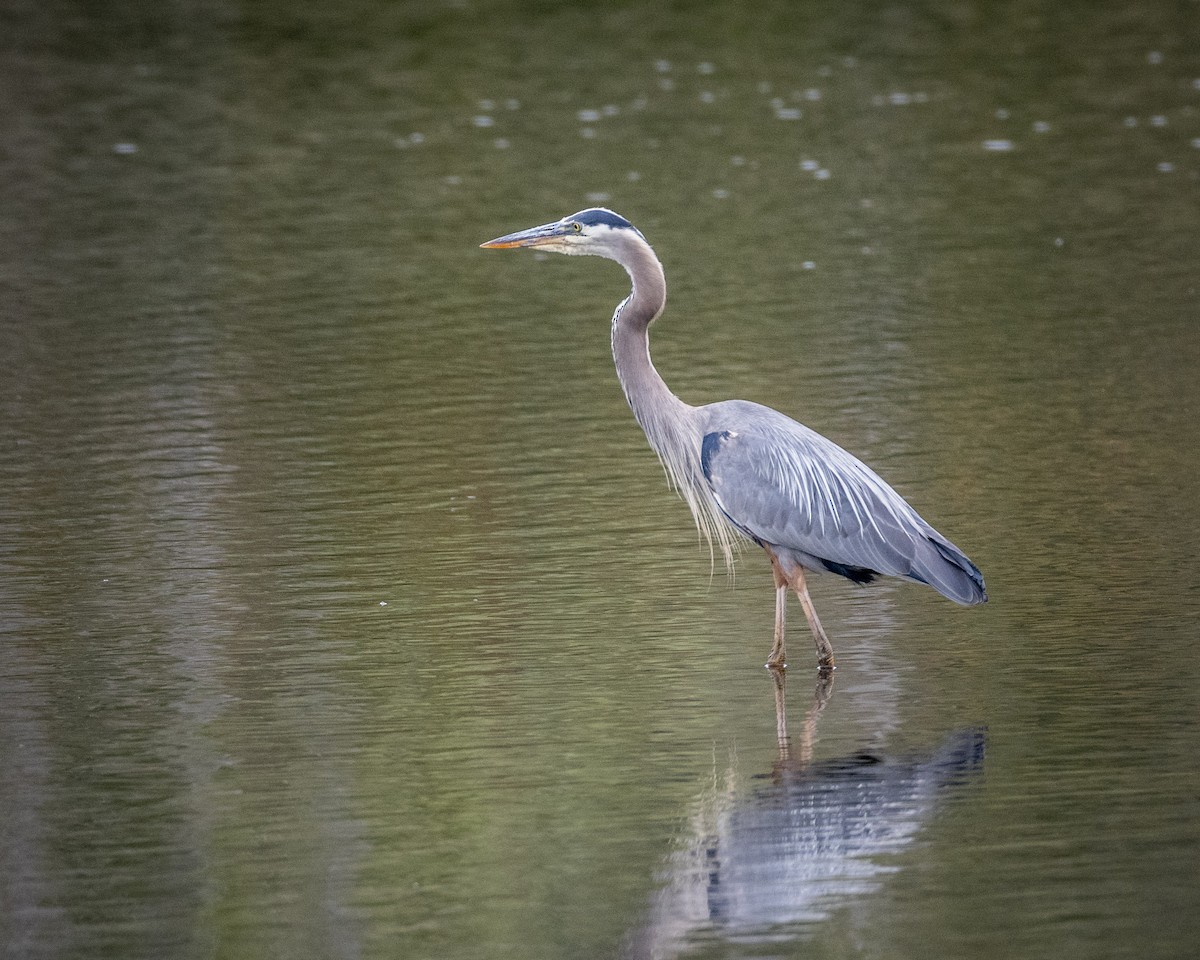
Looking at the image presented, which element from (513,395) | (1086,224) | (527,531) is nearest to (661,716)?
(527,531)

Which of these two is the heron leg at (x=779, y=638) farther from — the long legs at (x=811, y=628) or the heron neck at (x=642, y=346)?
the heron neck at (x=642, y=346)

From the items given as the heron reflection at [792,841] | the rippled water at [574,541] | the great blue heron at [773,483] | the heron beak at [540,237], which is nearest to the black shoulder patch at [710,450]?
the great blue heron at [773,483]

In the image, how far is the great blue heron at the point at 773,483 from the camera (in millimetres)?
8133

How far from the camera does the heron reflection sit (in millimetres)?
5883

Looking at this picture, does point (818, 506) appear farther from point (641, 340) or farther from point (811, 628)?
point (641, 340)

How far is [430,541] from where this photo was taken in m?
10.1

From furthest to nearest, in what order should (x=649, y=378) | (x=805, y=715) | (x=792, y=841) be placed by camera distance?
(x=649, y=378) → (x=805, y=715) → (x=792, y=841)

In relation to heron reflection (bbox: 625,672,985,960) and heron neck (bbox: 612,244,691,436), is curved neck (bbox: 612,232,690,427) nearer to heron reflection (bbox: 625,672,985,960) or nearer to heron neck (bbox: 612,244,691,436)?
heron neck (bbox: 612,244,691,436)

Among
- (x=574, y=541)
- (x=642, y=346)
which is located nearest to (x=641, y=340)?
(x=642, y=346)

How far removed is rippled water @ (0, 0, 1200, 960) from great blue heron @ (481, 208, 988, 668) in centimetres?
35

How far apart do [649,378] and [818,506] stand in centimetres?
107

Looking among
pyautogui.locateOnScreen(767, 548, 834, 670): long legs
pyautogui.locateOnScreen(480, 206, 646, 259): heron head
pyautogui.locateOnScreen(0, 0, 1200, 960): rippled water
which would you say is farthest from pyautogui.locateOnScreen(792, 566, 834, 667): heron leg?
pyautogui.locateOnScreen(480, 206, 646, 259): heron head

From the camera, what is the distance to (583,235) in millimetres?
9000

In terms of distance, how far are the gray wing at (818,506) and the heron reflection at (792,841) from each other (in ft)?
3.11
